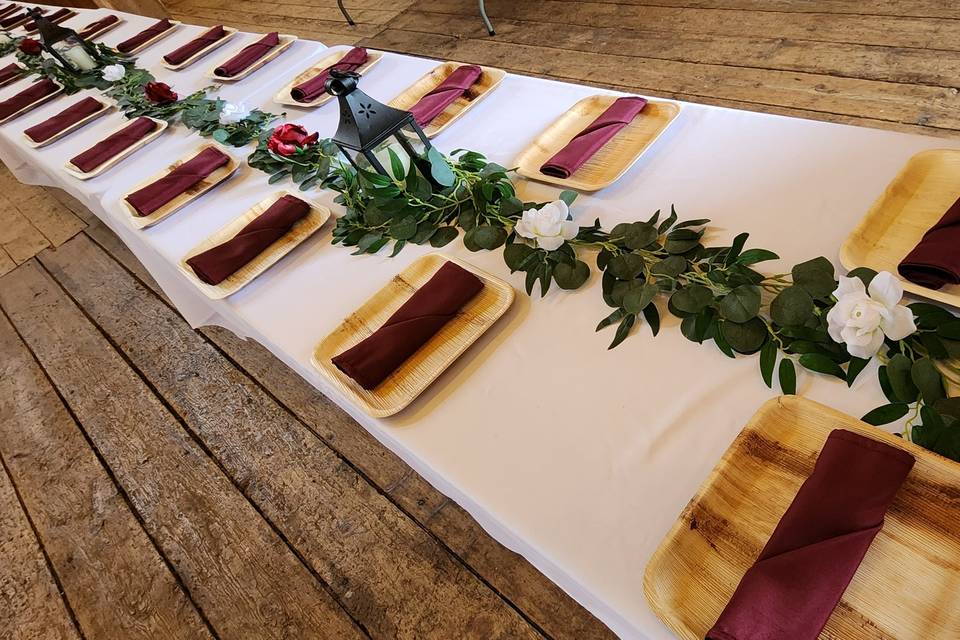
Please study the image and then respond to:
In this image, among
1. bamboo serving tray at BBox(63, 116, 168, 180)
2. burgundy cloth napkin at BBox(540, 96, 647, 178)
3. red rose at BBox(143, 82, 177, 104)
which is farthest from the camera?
red rose at BBox(143, 82, 177, 104)

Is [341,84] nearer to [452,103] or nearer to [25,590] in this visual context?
[452,103]

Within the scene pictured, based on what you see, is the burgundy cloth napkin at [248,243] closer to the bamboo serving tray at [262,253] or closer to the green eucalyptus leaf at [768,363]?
the bamboo serving tray at [262,253]

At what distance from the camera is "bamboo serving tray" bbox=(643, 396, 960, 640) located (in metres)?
0.51

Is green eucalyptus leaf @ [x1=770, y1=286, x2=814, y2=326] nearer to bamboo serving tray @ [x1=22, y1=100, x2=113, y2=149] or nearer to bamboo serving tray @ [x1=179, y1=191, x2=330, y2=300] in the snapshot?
bamboo serving tray @ [x1=179, y1=191, x2=330, y2=300]

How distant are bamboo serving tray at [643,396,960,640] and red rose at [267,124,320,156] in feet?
3.63

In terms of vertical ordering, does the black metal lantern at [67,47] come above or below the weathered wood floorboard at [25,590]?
above

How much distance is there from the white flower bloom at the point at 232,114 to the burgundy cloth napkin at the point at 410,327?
972mm

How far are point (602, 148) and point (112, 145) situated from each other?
4.59 ft

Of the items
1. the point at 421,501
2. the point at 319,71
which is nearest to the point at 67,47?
the point at 319,71

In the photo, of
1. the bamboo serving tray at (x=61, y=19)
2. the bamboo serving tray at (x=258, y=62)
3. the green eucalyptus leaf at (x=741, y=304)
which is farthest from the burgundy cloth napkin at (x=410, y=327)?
the bamboo serving tray at (x=61, y=19)

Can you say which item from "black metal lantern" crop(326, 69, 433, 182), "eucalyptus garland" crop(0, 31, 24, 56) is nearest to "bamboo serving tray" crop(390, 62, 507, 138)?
"black metal lantern" crop(326, 69, 433, 182)

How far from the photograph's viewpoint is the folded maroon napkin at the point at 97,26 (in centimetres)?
267

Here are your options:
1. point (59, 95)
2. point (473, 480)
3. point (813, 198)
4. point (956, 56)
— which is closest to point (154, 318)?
point (59, 95)

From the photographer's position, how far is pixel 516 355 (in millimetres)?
840
